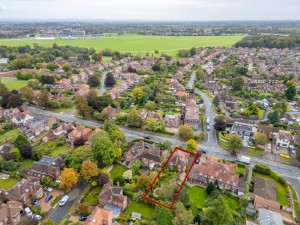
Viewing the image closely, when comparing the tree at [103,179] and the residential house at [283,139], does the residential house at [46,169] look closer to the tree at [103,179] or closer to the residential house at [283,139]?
the tree at [103,179]

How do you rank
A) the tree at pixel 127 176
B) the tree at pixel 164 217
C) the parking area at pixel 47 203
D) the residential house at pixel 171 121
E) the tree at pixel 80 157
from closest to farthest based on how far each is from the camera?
the tree at pixel 164 217 < the parking area at pixel 47 203 < the tree at pixel 127 176 < the tree at pixel 80 157 < the residential house at pixel 171 121

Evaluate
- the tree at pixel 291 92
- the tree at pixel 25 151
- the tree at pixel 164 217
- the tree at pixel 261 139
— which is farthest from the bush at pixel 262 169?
the tree at pixel 291 92

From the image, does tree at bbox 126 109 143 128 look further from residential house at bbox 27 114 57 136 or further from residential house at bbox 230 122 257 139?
residential house at bbox 230 122 257 139

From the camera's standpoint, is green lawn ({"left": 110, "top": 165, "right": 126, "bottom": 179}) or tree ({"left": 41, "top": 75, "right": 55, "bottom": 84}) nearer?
green lawn ({"left": 110, "top": 165, "right": 126, "bottom": 179})

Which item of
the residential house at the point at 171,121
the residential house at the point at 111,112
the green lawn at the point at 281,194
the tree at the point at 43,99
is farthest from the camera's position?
the tree at the point at 43,99

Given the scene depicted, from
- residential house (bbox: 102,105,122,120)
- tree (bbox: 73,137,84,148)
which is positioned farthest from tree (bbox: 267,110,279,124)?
tree (bbox: 73,137,84,148)

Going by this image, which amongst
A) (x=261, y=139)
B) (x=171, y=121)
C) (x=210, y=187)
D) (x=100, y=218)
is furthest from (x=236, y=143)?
(x=100, y=218)
